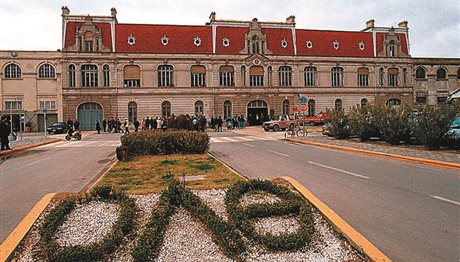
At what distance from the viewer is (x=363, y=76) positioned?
59.4m

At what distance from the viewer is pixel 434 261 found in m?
4.89

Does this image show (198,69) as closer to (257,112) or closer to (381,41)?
(257,112)

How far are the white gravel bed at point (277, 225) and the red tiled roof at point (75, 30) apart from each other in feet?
164

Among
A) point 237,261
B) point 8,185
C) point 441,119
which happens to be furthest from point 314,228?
point 441,119

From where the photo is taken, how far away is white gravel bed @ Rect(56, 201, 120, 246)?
5480mm

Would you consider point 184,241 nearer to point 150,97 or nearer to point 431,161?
point 431,161

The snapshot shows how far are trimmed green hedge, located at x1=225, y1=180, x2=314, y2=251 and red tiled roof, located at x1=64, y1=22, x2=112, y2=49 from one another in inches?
1926

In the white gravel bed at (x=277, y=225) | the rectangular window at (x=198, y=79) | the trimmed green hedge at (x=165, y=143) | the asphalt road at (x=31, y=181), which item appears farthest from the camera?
the rectangular window at (x=198, y=79)

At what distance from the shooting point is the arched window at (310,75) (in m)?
57.2

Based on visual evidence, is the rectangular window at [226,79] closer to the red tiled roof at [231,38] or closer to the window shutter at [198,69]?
the window shutter at [198,69]

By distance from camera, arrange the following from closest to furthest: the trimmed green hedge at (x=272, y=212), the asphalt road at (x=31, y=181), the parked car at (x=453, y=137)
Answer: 1. the trimmed green hedge at (x=272, y=212)
2. the asphalt road at (x=31, y=181)
3. the parked car at (x=453, y=137)

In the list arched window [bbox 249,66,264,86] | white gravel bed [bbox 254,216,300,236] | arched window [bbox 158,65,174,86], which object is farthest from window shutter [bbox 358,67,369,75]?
white gravel bed [bbox 254,216,300,236]

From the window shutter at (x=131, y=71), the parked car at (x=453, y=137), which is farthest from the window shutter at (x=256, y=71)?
the parked car at (x=453, y=137)

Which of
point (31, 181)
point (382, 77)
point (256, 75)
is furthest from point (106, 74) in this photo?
point (31, 181)
